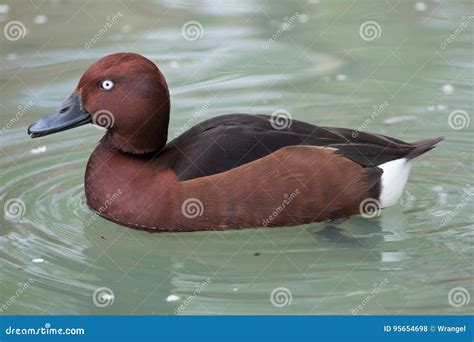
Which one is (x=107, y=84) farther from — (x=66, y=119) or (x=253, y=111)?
(x=253, y=111)

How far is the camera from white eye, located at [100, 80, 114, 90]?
7953mm

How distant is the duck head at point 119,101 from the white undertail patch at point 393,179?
1.67 meters

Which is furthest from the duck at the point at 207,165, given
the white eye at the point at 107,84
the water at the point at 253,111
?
the water at the point at 253,111

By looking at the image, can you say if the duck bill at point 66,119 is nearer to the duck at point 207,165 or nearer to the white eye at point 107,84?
the duck at point 207,165

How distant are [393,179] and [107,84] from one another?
2.20m

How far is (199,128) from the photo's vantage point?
810cm

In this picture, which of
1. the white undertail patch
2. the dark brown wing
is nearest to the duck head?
the dark brown wing

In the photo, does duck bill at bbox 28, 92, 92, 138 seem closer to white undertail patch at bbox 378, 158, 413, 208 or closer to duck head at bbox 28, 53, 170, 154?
duck head at bbox 28, 53, 170, 154

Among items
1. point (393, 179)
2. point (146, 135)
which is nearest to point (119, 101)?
point (146, 135)

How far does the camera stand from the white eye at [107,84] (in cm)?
795

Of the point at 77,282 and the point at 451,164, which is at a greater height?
the point at 451,164
